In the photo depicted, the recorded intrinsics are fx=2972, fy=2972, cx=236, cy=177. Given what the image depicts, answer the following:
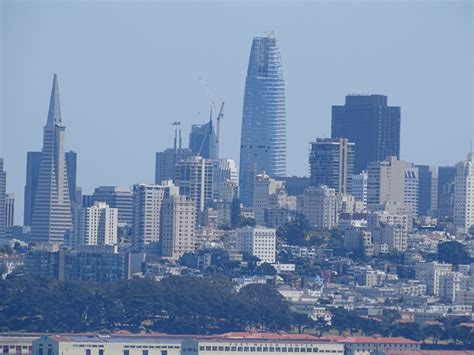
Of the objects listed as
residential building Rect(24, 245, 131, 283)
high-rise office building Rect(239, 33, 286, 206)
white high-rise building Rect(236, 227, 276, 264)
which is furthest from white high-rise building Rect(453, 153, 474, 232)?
high-rise office building Rect(239, 33, 286, 206)

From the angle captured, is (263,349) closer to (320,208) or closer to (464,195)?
(320,208)

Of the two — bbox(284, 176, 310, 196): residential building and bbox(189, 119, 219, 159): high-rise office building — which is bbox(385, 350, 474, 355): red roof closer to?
bbox(284, 176, 310, 196): residential building

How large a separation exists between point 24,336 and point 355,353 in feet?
19.1

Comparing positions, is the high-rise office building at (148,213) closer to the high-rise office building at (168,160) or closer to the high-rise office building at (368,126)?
the high-rise office building at (168,160)

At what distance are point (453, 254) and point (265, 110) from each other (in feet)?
140

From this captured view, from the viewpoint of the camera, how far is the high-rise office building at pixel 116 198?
91125 millimetres

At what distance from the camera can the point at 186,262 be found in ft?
242

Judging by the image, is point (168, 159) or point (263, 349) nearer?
point (263, 349)

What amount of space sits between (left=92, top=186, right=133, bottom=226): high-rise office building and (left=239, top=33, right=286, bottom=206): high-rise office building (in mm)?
23267

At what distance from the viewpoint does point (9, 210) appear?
8762cm

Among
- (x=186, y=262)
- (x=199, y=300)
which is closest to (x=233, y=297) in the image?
(x=199, y=300)

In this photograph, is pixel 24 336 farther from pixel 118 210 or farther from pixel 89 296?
pixel 118 210

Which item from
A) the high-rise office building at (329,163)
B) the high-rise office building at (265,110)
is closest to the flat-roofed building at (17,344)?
the high-rise office building at (329,163)

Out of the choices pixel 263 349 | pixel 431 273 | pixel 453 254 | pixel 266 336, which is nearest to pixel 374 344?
pixel 266 336
